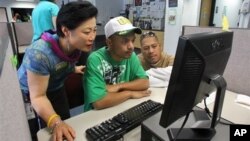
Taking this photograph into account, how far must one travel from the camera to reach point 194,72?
19.5 inches

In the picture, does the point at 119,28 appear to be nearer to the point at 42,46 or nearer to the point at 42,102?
the point at 42,46

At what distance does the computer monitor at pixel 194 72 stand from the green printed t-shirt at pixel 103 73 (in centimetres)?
53

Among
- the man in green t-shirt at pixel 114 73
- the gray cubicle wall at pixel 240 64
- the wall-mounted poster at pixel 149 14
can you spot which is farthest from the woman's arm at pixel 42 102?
the wall-mounted poster at pixel 149 14

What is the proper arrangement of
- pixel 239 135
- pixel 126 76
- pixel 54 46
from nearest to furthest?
pixel 239 135
pixel 54 46
pixel 126 76

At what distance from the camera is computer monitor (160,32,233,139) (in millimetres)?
469

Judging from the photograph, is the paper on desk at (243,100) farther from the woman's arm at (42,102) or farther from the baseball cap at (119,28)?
the woman's arm at (42,102)

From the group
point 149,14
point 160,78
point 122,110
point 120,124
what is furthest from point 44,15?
point 149,14

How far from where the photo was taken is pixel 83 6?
0.96 meters

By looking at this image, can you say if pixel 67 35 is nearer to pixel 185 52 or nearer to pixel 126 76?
pixel 126 76

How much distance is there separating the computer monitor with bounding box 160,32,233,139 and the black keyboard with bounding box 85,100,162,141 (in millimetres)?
266

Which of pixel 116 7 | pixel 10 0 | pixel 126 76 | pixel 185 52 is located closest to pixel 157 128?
pixel 185 52

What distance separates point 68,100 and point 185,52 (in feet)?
3.24

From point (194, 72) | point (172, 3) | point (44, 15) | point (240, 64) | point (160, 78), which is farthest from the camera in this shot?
point (172, 3)

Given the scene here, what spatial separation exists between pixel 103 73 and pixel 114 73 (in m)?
0.09
